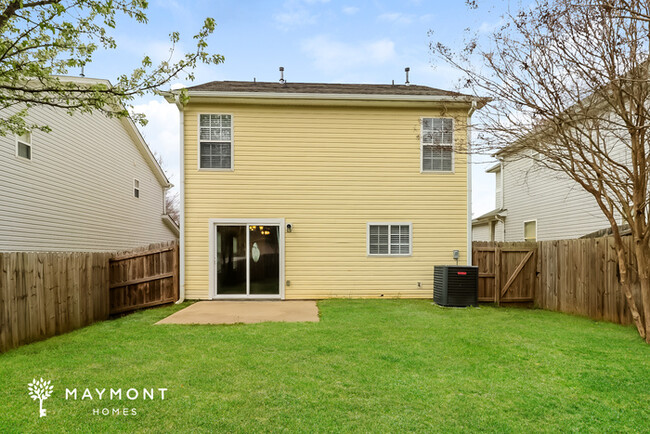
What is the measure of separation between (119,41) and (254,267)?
5.40 metres

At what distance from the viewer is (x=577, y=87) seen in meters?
5.18

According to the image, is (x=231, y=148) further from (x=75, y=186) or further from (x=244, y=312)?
(x=75, y=186)

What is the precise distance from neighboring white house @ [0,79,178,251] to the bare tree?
32.8 feet

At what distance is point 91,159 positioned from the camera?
11.2 metres

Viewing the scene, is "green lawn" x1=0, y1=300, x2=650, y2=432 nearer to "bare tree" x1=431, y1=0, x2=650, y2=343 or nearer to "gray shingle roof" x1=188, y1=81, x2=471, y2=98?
"bare tree" x1=431, y1=0, x2=650, y2=343

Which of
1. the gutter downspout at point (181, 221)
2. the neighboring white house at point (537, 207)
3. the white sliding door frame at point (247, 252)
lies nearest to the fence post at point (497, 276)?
the neighboring white house at point (537, 207)

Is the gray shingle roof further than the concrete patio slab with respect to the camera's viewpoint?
Yes

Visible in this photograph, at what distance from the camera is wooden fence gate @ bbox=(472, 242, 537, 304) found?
8414 mm

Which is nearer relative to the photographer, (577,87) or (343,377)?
(343,377)

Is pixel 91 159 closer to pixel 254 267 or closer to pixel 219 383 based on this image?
pixel 254 267

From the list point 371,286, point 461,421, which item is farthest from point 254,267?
point 461,421

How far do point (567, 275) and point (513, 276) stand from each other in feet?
3.88

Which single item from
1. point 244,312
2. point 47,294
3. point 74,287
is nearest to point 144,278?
point 74,287

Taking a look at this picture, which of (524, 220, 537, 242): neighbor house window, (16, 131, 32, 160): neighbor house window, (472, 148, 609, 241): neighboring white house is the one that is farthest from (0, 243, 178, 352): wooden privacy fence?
(524, 220, 537, 242): neighbor house window
